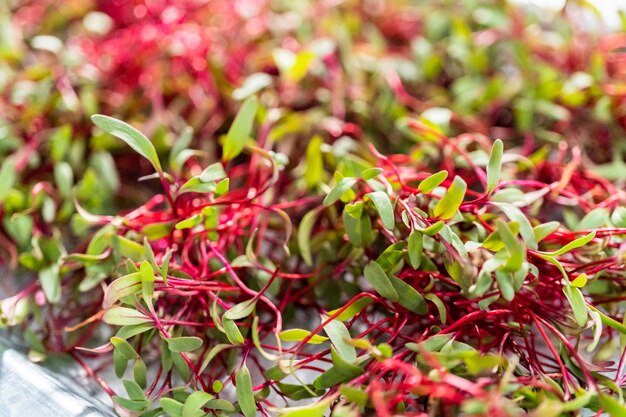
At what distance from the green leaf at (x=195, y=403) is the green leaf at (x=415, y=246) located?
18cm

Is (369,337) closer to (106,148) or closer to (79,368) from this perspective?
(79,368)

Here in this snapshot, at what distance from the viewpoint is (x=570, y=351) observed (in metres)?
0.51

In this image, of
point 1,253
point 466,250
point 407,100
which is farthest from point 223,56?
point 466,250

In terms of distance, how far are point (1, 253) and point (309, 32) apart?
438 millimetres

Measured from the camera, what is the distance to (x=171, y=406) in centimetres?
48

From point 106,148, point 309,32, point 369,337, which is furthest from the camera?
point 309,32

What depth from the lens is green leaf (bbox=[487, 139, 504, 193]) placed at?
0.49 meters

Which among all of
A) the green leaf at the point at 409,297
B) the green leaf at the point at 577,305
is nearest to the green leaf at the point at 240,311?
the green leaf at the point at 409,297

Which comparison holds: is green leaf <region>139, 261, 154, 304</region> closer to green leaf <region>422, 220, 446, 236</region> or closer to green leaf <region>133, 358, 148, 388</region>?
green leaf <region>133, 358, 148, 388</region>

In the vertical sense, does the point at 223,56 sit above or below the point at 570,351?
above

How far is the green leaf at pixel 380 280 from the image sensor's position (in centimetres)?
51

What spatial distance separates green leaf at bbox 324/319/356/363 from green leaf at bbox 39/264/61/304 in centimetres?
26

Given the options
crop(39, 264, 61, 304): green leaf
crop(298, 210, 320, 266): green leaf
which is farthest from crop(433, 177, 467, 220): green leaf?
crop(39, 264, 61, 304): green leaf

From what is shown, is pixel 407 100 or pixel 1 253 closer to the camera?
pixel 1 253
